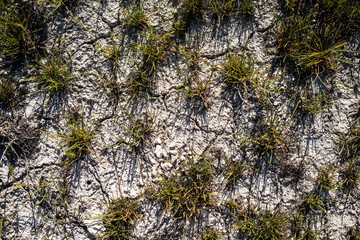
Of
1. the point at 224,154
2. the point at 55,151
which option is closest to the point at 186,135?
the point at 224,154

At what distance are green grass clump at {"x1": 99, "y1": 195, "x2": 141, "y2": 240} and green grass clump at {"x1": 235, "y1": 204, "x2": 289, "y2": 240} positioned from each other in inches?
34.6

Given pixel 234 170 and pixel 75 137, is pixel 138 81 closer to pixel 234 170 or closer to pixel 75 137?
pixel 75 137

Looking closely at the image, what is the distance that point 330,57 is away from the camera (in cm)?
220

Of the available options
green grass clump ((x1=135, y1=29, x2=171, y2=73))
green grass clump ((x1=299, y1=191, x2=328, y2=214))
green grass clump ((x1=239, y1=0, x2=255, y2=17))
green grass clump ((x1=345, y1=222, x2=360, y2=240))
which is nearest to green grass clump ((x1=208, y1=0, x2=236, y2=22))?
green grass clump ((x1=239, y1=0, x2=255, y2=17))

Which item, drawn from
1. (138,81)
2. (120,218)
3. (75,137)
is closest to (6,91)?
(75,137)

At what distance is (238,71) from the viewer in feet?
7.10

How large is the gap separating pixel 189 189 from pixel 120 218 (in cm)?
61

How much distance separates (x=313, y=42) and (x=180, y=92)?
1284 millimetres

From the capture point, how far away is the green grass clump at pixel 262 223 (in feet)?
6.71

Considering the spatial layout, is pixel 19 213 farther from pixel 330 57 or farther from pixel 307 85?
pixel 330 57

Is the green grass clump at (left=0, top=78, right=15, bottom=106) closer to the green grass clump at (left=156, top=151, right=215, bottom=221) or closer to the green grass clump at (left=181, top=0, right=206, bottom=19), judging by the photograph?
the green grass clump at (left=156, top=151, right=215, bottom=221)

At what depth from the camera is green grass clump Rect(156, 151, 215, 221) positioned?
205 centimetres

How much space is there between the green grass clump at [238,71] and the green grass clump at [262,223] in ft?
3.52

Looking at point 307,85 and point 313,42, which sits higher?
point 313,42
